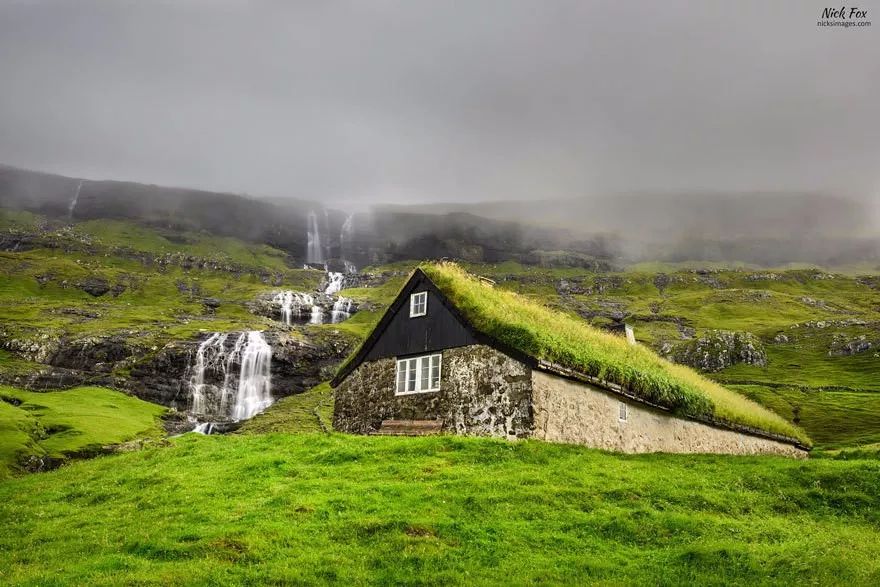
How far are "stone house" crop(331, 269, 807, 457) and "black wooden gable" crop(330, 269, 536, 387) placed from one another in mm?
52

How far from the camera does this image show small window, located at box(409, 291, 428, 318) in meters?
32.9

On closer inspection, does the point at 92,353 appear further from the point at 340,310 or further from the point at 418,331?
the point at 418,331

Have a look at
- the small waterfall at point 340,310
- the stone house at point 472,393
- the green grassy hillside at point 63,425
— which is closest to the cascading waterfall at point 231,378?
the green grassy hillside at point 63,425

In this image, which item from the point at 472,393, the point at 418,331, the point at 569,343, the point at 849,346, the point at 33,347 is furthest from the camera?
the point at 849,346

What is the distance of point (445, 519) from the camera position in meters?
17.0

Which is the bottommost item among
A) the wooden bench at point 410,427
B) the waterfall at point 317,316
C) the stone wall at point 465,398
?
the wooden bench at point 410,427

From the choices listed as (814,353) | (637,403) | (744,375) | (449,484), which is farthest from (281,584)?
(814,353)

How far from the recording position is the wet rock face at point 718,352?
482 feet

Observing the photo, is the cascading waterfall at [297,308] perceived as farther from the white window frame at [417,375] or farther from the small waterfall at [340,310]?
the white window frame at [417,375]

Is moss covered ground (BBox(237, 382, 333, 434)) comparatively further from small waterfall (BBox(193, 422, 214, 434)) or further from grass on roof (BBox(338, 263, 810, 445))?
grass on roof (BBox(338, 263, 810, 445))

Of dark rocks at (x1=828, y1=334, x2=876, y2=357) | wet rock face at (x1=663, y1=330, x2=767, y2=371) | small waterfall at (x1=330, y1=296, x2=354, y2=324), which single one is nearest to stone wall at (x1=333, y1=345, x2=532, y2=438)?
Result: wet rock face at (x1=663, y1=330, x2=767, y2=371)

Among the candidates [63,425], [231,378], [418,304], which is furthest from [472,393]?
[231,378]

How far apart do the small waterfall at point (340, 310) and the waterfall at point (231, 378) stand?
6978 centimetres

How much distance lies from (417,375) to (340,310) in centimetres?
16021
